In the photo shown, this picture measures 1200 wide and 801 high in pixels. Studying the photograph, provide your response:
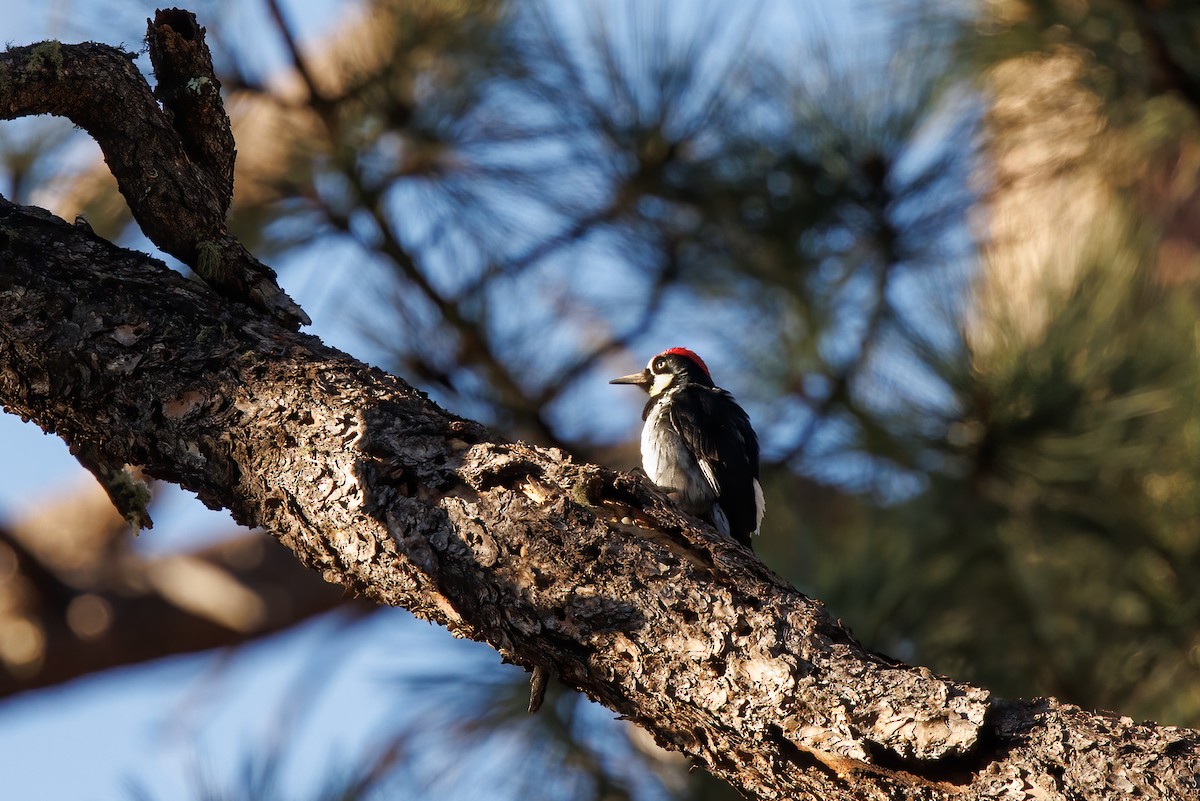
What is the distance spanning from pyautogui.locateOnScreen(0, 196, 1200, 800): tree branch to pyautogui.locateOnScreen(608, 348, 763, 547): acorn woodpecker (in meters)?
1.79

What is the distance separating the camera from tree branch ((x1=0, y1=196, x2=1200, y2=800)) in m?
1.36

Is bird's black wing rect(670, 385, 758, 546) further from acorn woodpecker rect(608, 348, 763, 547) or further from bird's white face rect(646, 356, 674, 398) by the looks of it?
bird's white face rect(646, 356, 674, 398)

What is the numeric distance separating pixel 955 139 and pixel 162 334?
10.4ft

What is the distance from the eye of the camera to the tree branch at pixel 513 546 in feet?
4.48

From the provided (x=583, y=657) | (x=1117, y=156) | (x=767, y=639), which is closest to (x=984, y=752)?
(x=767, y=639)

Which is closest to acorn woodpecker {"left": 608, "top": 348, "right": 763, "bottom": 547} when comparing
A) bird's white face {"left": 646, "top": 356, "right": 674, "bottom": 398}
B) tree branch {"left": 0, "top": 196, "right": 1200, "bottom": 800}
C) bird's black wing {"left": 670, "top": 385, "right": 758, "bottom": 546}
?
bird's black wing {"left": 670, "top": 385, "right": 758, "bottom": 546}

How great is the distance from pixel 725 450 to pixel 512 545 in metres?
2.03

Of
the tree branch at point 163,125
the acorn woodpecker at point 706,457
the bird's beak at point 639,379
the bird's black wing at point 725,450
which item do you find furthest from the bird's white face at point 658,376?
the tree branch at point 163,125

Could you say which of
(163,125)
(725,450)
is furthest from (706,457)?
(163,125)

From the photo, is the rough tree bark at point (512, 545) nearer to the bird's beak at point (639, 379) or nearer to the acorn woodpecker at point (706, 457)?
the acorn woodpecker at point (706, 457)

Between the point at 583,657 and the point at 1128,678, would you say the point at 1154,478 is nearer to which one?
the point at 1128,678

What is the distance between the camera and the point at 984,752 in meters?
1.36

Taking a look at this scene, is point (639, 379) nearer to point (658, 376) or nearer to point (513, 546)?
point (658, 376)

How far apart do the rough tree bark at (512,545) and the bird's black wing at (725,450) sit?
182cm
